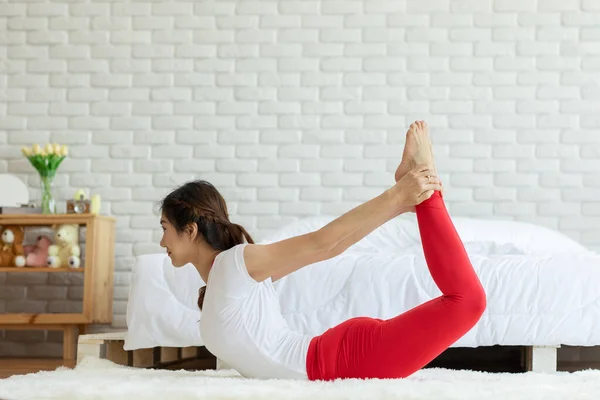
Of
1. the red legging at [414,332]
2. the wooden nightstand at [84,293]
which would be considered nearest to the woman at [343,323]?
the red legging at [414,332]

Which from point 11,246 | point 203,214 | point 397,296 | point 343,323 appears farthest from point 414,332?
point 11,246

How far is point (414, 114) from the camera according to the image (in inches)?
172

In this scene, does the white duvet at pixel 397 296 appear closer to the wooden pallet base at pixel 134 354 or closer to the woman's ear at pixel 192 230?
the wooden pallet base at pixel 134 354

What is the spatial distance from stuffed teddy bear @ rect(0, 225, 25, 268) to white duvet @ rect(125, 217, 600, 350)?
3.96 feet

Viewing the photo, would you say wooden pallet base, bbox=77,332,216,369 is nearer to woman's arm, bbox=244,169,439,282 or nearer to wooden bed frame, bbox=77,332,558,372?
wooden bed frame, bbox=77,332,558,372

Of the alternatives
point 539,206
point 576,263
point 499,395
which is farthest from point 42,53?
point 499,395

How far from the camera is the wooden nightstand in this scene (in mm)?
3908

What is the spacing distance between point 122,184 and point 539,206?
218cm

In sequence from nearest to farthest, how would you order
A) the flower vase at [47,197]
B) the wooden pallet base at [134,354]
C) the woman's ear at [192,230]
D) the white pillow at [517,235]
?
1. the woman's ear at [192,230]
2. the wooden pallet base at [134,354]
3. the white pillow at [517,235]
4. the flower vase at [47,197]

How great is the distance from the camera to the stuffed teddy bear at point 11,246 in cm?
404

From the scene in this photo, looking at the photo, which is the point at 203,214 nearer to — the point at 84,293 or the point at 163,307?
the point at 163,307

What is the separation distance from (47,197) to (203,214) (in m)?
2.34

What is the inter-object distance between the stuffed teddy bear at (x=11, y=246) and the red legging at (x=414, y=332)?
96.3 inches

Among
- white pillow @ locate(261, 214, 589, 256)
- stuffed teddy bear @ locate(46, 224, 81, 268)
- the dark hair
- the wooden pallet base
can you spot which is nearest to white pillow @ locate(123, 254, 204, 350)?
the wooden pallet base
